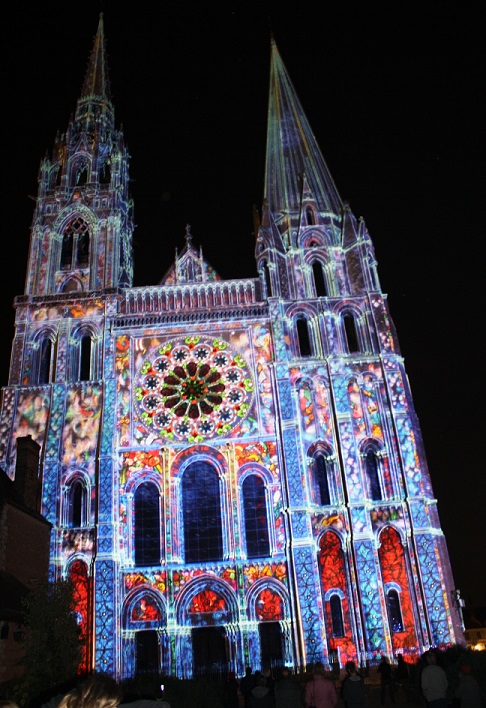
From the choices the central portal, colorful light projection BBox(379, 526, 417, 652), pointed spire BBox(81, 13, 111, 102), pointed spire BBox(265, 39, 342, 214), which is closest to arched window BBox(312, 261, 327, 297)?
pointed spire BBox(265, 39, 342, 214)

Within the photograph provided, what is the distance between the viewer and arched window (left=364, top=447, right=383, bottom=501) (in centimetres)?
2730

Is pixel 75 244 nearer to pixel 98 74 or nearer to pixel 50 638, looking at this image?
pixel 98 74

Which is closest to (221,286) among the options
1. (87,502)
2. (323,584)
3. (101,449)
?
(101,449)

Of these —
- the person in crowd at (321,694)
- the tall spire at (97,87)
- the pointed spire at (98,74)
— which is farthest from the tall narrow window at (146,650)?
the pointed spire at (98,74)

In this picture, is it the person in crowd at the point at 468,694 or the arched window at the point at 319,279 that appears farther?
the arched window at the point at 319,279

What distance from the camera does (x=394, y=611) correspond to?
25047 mm

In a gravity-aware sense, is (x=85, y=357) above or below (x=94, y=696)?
above

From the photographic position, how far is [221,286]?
3200cm

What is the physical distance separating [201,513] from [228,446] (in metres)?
3.10

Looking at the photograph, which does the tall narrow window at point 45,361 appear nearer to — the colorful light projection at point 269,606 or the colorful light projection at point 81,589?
the colorful light projection at point 81,589

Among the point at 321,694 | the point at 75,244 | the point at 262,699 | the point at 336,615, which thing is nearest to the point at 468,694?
the point at 321,694

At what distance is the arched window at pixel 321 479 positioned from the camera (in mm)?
27328

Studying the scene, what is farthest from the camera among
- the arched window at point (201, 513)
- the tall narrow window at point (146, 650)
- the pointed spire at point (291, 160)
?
the pointed spire at point (291, 160)

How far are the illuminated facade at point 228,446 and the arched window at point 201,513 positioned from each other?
0.28 feet
